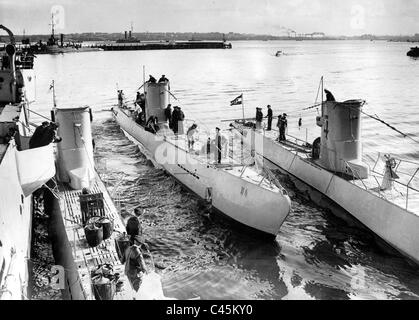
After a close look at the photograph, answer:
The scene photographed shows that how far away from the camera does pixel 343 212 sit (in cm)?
1994

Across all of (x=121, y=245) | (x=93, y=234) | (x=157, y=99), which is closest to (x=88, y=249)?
(x=93, y=234)

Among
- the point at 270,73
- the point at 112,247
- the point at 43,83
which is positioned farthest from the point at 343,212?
the point at 270,73

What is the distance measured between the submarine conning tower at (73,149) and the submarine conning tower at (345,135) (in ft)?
36.1

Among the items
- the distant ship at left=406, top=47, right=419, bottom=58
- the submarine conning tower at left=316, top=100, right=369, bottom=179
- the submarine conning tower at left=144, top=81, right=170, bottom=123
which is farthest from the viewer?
the distant ship at left=406, top=47, right=419, bottom=58

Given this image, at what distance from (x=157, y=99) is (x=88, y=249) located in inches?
646

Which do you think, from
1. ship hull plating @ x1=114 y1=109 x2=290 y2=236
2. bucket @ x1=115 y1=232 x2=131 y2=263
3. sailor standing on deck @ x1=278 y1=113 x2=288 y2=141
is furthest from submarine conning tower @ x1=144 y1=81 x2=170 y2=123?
bucket @ x1=115 y1=232 x2=131 y2=263

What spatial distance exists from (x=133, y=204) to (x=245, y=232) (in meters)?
6.16

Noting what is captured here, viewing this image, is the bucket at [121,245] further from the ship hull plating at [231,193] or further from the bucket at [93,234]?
the ship hull plating at [231,193]

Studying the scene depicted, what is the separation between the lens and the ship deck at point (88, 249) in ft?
35.8

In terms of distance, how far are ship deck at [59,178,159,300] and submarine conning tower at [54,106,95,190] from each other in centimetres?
82

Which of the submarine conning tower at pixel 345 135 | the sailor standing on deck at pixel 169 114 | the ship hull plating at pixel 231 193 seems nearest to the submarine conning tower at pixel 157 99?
the sailor standing on deck at pixel 169 114

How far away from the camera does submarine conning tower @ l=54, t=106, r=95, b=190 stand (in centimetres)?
1836

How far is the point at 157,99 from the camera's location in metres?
28.2

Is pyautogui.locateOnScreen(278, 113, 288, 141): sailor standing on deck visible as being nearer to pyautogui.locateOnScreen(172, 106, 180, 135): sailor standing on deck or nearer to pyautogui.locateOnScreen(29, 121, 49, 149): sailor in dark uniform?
pyautogui.locateOnScreen(172, 106, 180, 135): sailor standing on deck
